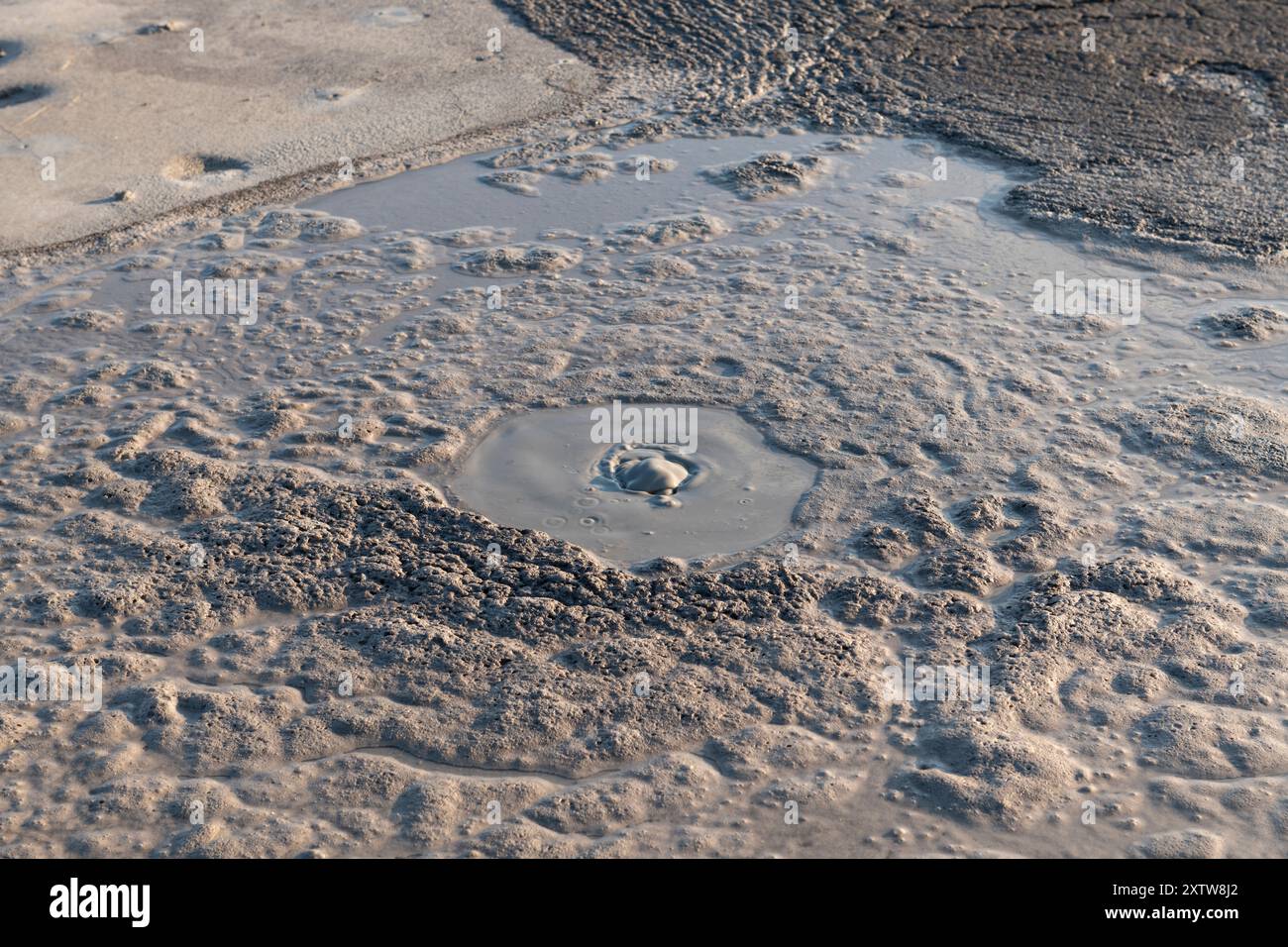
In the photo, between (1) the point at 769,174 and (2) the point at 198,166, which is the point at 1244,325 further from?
(2) the point at 198,166

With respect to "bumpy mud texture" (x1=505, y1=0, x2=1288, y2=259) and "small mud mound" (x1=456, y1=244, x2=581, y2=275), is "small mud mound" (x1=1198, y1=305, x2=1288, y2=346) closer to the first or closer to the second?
"bumpy mud texture" (x1=505, y1=0, x2=1288, y2=259)

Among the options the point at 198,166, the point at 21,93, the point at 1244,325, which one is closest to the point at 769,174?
the point at 1244,325

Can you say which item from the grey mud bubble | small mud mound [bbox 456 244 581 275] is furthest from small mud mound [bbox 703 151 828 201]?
the grey mud bubble

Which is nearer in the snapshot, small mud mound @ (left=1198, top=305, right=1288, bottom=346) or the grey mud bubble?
the grey mud bubble

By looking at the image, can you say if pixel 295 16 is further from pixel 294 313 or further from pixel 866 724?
pixel 866 724

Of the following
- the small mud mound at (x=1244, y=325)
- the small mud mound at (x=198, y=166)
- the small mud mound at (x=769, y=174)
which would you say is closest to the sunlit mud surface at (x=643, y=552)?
the small mud mound at (x=1244, y=325)

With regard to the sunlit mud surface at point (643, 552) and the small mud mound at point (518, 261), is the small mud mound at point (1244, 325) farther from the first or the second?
the small mud mound at point (518, 261)
